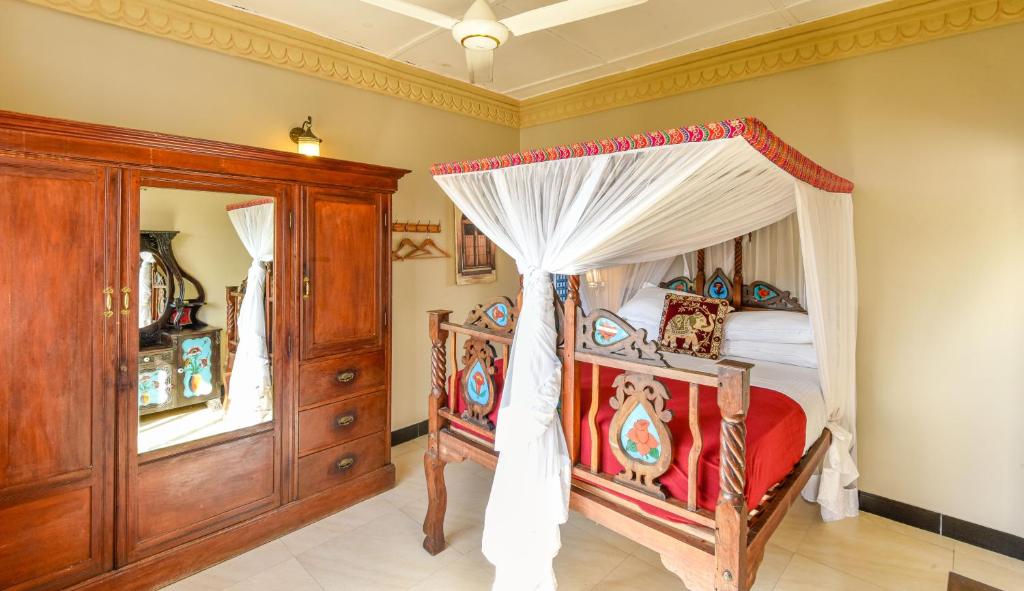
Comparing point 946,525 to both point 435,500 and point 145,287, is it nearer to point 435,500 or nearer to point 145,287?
point 435,500

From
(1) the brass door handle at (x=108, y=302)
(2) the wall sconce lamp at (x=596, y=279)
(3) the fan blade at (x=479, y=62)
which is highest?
(3) the fan blade at (x=479, y=62)

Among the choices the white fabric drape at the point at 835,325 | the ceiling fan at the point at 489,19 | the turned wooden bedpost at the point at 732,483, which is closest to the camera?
the turned wooden bedpost at the point at 732,483

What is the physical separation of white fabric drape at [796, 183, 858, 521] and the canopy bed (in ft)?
0.04

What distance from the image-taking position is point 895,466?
9.15 ft

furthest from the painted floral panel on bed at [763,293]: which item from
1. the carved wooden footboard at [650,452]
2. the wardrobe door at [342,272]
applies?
the wardrobe door at [342,272]

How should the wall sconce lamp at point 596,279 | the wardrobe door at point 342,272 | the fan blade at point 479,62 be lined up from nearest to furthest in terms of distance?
1. the fan blade at point 479,62
2. the wardrobe door at point 342,272
3. the wall sconce lamp at point 596,279

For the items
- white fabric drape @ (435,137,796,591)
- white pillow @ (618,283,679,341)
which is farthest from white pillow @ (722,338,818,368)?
white fabric drape @ (435,137,796,591)

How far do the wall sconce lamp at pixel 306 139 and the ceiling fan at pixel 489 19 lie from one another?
145 centimetres

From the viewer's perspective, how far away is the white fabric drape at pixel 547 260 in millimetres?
1717

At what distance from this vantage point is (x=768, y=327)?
9.49 feet

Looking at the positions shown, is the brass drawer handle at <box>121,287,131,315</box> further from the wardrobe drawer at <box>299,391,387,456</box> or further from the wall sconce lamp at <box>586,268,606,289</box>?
the wall sconce lamp at <box>586,268,606,289</box>

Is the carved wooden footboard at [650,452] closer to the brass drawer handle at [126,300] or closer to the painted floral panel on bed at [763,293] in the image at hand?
the painted floral panel on bed at [763,293]

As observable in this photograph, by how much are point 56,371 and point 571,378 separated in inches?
77.9

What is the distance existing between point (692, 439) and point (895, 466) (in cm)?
196
